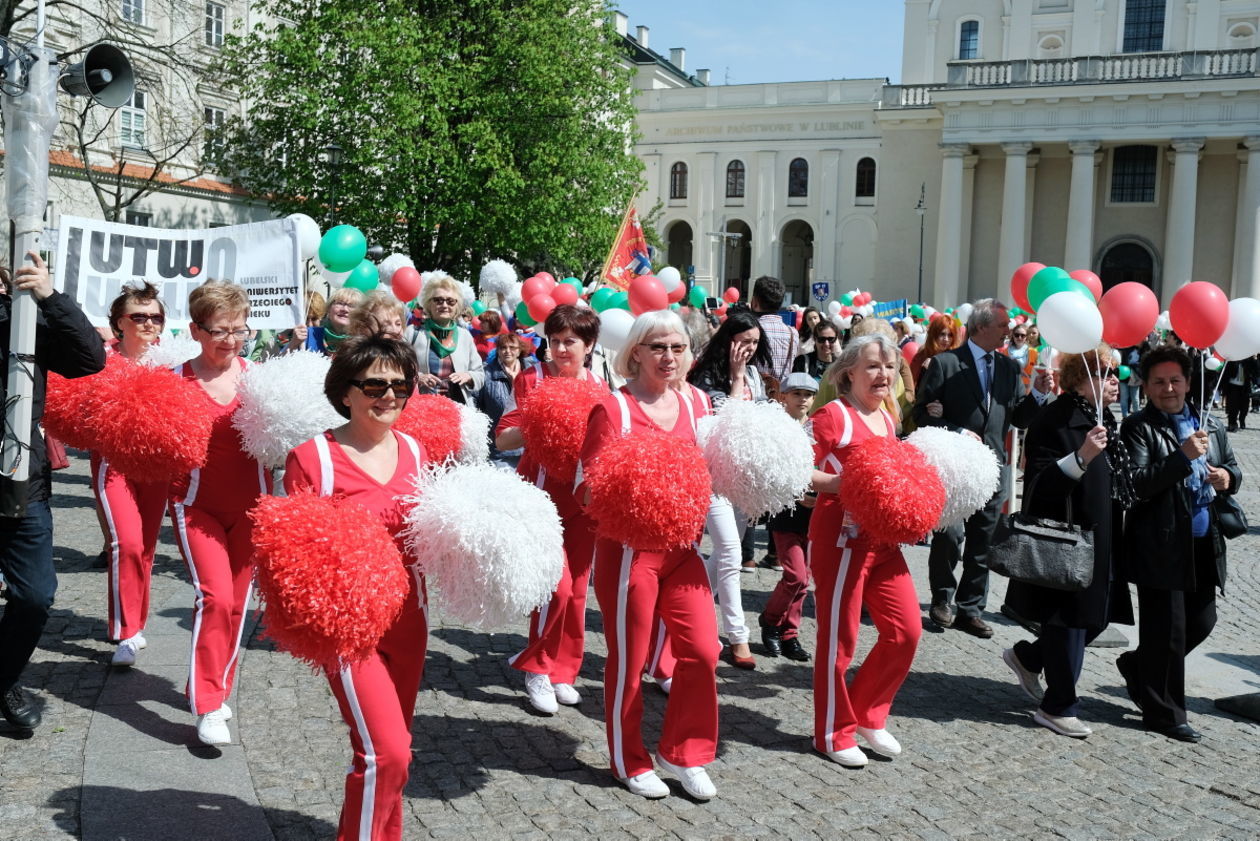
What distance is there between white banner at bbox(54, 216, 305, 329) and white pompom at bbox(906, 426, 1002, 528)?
5.07 metres

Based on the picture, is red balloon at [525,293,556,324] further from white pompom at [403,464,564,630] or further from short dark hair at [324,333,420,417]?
white pompom at [403,464,564,630]

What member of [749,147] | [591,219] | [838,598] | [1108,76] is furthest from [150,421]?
[749,147]

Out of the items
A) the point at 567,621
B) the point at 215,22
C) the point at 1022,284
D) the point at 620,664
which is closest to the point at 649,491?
the point at 620,664

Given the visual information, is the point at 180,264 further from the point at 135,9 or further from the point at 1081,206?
the point at 1081,206

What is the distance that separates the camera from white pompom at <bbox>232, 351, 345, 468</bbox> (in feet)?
14.5

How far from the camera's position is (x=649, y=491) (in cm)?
404

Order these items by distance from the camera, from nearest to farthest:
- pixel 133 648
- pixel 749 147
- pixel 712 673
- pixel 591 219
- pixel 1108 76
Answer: pixel 712 673 < pixel 133 648 < pixel 591 219 < pixel 1108 76 < pixel 749 147

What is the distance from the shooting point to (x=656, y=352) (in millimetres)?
4516

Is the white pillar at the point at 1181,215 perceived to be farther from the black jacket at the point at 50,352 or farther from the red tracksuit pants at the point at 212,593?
the black jacket at the point at 50,352

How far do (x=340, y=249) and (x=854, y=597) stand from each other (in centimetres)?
754

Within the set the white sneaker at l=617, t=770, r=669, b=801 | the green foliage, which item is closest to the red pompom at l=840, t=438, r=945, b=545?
the white sneaker at l=617, t=770, r=669, b=801

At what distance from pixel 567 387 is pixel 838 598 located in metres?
1.51

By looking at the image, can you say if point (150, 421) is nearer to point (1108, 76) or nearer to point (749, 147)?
point (1108, 76)

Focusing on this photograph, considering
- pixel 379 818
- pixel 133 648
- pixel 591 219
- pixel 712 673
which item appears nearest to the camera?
pixel 379 818
